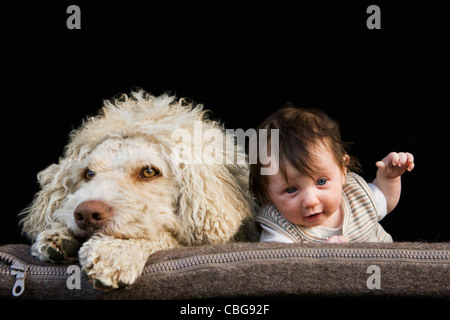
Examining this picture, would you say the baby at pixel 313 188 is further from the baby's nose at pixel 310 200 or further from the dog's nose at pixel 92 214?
the dog's nose at pixel 92 214

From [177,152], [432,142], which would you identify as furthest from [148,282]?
[432,142]

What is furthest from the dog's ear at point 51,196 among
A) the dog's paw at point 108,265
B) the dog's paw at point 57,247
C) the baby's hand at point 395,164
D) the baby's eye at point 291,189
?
the baby's hand at point 395,164

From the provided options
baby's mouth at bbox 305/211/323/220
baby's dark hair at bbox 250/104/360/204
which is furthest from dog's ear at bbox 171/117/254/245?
baby's mouth at bbox 305/211/323/220

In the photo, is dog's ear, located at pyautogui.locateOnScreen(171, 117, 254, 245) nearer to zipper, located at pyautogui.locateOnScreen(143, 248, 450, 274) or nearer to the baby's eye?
the baby's eye

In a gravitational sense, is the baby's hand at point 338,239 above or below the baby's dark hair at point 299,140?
below

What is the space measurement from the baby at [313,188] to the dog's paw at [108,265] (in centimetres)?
71

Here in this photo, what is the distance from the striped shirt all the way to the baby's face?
39 millimetres

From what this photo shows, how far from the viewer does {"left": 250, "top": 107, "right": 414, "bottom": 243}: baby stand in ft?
6.73

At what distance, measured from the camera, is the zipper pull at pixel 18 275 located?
5.52 feet

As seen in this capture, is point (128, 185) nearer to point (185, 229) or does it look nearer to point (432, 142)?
point (185, 229)

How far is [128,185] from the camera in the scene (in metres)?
1.92

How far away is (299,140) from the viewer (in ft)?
6.77

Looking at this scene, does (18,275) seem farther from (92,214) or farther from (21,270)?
(92,214)

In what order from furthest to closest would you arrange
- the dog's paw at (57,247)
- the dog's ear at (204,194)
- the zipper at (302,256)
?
the dog's ear at (204,194)
the dog's paw at (57,247)
the zipper at (302,256)
